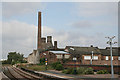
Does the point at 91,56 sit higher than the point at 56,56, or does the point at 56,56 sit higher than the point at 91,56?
the point at 56,56

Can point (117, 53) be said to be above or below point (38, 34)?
below

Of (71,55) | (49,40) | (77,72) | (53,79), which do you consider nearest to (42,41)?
(49,40)

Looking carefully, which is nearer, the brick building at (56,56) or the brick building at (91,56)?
the brick building at (56,56)

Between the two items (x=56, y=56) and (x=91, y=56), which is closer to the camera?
(x=56, y=56)

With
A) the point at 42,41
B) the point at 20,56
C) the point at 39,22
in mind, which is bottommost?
the point at 20,56

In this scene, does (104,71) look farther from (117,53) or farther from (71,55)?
(117,53)

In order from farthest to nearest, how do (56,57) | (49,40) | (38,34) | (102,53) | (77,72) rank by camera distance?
1. (49,40)
2. (38,34)
3. (102,53)
4. (56,57)
5. (77,72)

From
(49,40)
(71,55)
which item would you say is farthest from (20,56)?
(71,55)

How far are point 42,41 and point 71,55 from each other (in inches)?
1146

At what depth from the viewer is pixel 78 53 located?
5747 centimetres

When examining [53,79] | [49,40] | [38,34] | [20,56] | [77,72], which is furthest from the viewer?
[20,56]

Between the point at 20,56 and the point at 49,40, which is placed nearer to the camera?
the point at 49,40

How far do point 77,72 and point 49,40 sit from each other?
59.3 metres

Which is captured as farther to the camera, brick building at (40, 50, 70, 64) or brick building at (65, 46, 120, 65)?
brick building at (65, 46, 120, 65)
